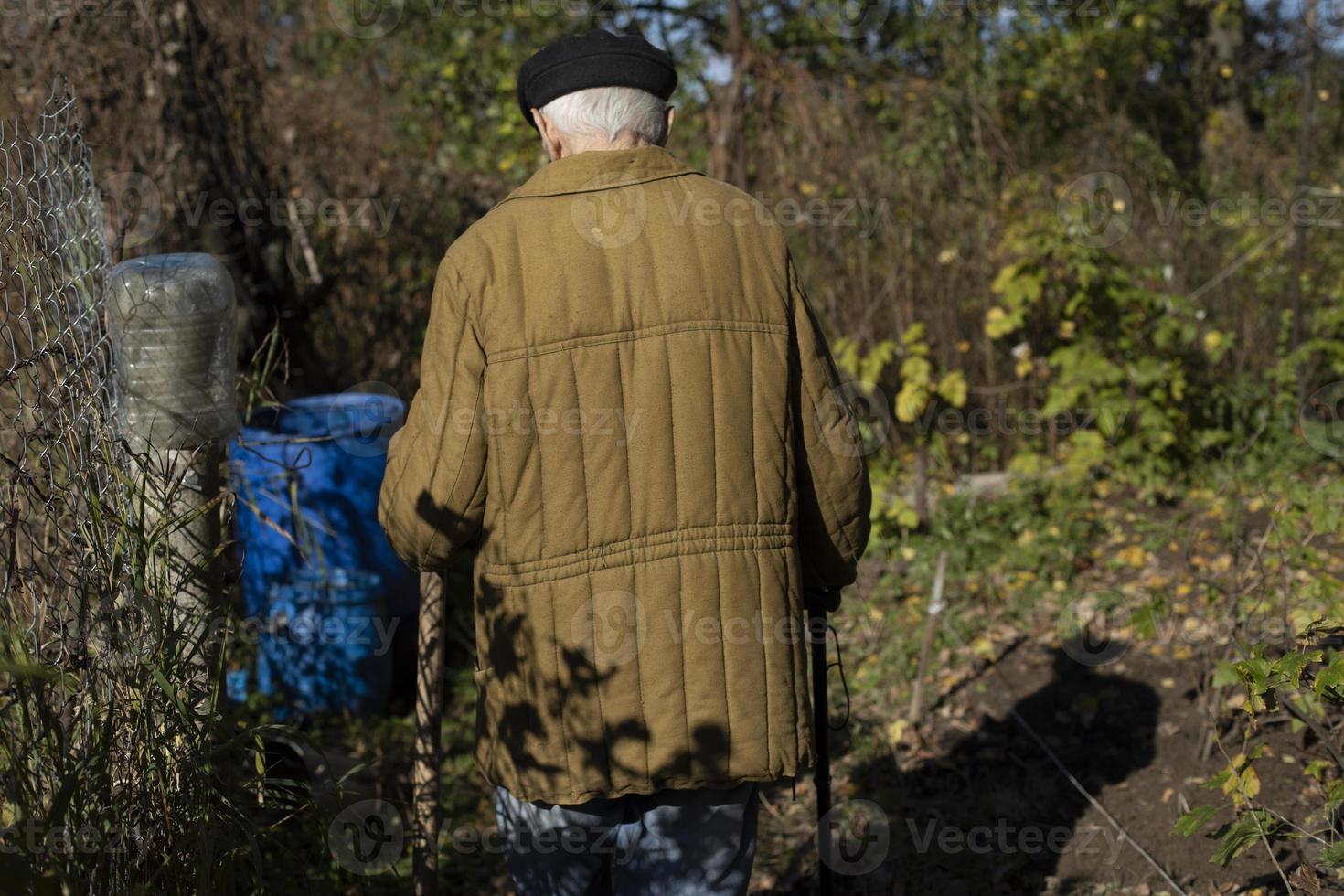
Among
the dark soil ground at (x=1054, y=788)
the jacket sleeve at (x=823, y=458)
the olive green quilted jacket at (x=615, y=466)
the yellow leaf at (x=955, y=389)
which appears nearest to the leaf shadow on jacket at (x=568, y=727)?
the olive green quilted jacket at (x=615, y=466)

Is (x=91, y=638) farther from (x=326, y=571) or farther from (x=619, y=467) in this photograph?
(x=326, y=571)

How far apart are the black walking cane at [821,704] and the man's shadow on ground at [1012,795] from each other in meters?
0.61

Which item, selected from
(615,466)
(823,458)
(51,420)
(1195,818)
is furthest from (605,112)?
(1195,818)

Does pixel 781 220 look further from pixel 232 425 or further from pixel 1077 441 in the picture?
pixel 232 425

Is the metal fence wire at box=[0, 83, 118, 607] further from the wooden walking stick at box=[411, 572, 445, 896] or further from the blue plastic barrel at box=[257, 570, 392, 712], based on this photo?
the blue plastic barrel at box=[257, 570, 392, 712]

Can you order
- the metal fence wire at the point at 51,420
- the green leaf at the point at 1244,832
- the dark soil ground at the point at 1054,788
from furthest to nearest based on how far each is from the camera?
the dark soil ground at the point at 1054,788
the green leaf at the point at 1244,832
the metal fence wire at the point at 51,420

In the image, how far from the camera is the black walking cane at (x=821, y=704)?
2.37 m

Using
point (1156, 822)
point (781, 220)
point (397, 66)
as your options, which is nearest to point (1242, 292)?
point (781, 220)

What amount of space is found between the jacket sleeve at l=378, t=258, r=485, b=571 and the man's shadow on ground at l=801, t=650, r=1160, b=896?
176cm

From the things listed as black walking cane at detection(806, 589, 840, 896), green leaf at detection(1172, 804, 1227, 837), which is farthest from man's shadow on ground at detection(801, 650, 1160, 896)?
green leaf at detection(1172, 804, 1227, 837)

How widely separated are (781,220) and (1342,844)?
4.31 metres

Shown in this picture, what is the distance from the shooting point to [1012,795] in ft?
11.3

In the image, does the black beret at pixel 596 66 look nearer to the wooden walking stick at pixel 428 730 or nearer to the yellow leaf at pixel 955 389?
the wooden walking stick at pixel 428 730

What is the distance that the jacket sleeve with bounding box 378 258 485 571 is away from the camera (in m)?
1.81
